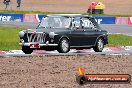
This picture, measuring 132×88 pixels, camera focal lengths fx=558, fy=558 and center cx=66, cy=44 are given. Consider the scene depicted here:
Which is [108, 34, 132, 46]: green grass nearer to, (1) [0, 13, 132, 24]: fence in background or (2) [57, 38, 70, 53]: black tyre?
(2) [57, 38, 70, 53]: black tyre

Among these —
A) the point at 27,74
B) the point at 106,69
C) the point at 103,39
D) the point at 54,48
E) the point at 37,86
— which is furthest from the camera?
the point at 103,39

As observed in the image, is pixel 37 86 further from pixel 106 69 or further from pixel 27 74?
pixel 106 69

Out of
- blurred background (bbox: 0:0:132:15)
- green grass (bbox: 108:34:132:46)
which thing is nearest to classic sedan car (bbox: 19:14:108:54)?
green grass (bbox: 108:34:132:46)

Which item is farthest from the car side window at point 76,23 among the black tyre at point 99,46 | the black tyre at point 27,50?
the black tyre at point 27,50

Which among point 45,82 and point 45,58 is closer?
point 45,82

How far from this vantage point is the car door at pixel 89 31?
20.5 m

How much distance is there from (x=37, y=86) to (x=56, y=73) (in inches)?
94.2

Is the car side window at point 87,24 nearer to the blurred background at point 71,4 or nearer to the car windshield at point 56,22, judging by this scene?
the car windshield at point 56,22

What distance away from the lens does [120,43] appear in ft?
81.1

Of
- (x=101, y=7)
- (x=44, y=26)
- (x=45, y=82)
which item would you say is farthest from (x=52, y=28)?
(x=101, y=7)

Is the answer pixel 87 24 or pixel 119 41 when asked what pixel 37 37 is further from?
pixel 119 41

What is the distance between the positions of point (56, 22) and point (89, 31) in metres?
1.36

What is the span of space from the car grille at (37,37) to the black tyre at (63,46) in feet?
2.06

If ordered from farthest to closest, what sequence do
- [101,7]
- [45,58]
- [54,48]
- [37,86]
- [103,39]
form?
[101,7] < [103,39] < [54,48] < [45,58] < [37,86]
